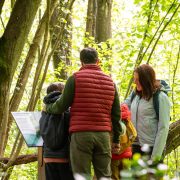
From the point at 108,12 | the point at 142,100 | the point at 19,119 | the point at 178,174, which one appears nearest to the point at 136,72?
the point at 142,100

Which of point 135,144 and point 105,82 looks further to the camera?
point 135,144

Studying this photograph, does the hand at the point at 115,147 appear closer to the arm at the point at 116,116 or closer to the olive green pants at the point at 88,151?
the arm at the point at 116,116

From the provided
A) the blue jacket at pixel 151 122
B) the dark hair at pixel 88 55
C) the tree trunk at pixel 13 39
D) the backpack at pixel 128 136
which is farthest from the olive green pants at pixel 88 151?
the tree trunk at pixel 13 39

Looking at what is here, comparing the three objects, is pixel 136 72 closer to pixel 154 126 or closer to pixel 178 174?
pixel 154 126

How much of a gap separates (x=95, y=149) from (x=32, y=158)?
177cm

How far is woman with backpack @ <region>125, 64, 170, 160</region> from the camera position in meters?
4.19

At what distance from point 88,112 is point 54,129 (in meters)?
0.38

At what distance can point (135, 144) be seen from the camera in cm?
453

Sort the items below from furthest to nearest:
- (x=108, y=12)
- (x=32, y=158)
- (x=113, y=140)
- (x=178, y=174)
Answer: (x=108, y=12) < (x=32, y=158) < (x=113, y=140) < (x=178, y=174)

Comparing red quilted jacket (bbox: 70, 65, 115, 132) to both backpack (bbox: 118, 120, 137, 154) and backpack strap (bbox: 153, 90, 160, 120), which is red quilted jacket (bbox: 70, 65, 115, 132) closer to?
backpack (bbox: 118, 120, 137, 154)

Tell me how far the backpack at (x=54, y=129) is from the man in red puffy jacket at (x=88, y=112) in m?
0.11

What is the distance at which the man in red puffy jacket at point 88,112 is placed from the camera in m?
3.88

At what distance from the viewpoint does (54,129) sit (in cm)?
405

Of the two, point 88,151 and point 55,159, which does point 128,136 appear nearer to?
point 88,151
